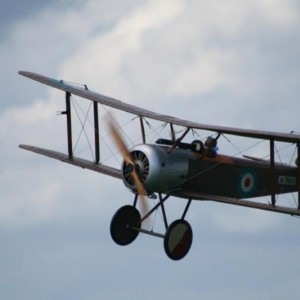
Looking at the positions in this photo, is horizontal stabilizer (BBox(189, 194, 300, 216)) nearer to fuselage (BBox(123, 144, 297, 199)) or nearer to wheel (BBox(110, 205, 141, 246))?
fuselage (BBox(123, 144, 297, 199))

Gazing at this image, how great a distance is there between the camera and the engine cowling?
24734 millimetres

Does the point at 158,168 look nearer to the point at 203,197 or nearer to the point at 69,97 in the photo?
the point at 203,197

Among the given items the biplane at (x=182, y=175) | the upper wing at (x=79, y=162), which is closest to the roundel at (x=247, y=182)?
the biplane at (x=182, y=175)

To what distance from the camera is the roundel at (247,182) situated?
1058 inches

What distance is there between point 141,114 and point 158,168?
84.7 inches

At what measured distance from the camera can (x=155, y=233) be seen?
25.6 m

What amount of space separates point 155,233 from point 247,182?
9.64ft

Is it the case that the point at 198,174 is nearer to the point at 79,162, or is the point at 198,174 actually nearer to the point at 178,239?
the point at 178,239

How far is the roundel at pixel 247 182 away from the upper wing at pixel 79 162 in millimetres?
3005

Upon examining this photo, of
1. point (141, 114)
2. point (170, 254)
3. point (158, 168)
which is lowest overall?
point (170, 254)

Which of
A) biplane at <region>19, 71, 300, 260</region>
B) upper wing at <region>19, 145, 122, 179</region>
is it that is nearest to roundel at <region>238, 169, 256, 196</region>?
biplane at <region>19, 71, 300, 260</region>

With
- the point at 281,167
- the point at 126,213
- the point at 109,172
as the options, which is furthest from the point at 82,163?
the point at 281,167

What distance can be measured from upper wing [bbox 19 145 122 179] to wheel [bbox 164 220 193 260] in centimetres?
239

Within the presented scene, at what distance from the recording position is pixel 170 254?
2541 cm
